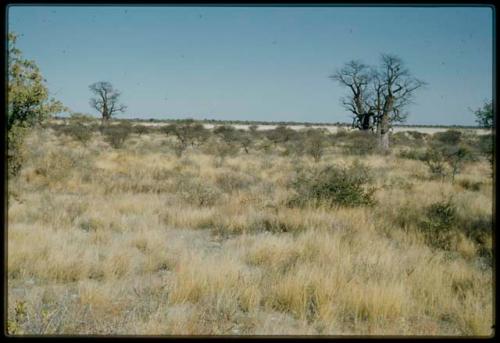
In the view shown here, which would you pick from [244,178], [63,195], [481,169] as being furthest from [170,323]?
[481,169]

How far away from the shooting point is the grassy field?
4.21 m

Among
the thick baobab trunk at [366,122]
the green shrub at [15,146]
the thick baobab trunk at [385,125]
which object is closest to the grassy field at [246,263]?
the green shrub at [15,146]

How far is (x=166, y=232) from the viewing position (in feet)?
25.0

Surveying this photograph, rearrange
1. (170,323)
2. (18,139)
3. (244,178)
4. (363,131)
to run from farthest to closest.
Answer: (363,131) → (244,178) → (18,139) → (170,323)

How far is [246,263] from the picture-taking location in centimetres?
608

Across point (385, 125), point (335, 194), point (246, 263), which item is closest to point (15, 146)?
point (246, 263)

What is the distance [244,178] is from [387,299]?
969cm

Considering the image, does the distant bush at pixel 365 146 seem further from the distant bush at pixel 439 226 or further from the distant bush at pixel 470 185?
the distant bush at pixel 439 226

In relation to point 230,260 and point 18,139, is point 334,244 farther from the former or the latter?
point 18,139

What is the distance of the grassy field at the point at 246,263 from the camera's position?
4211mm

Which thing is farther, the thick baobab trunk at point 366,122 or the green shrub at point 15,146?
the thick baobab trunk at point 366,122

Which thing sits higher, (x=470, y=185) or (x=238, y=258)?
(x=470, y=185)

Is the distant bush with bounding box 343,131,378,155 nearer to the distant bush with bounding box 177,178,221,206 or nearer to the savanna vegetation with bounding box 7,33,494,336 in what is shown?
the savanna vegetation with bounding box 7,33,494,336

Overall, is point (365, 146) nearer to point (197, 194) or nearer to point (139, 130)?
point (139, 130)
